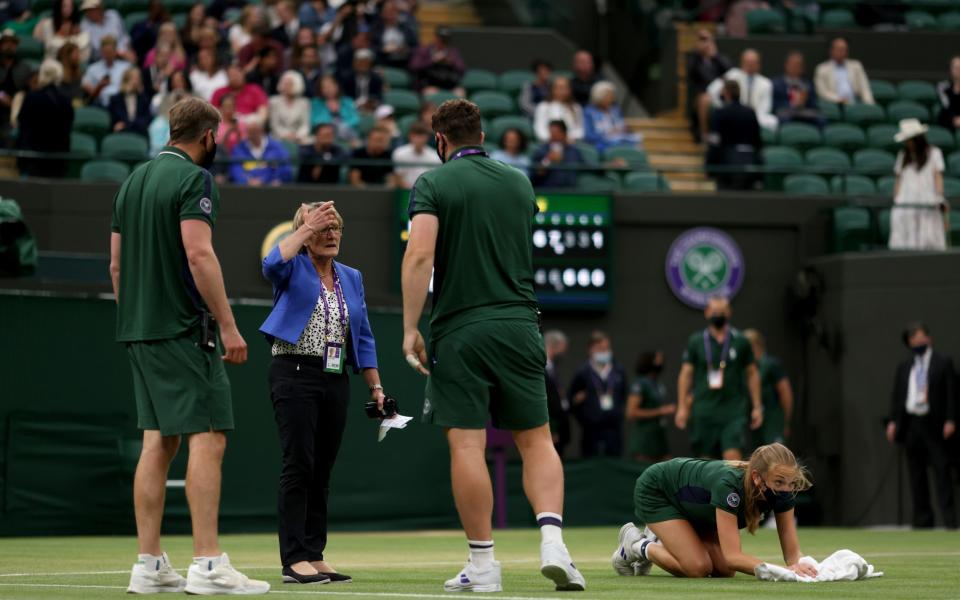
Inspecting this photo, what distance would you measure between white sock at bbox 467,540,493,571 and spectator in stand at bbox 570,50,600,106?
16.3m

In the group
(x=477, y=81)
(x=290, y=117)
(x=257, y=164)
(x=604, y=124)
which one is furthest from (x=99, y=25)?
(x=604, y=124)

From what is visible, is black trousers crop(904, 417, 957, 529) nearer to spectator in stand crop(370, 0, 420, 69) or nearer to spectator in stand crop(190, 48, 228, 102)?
spectator in stand crop(370, 0, 420, 69)

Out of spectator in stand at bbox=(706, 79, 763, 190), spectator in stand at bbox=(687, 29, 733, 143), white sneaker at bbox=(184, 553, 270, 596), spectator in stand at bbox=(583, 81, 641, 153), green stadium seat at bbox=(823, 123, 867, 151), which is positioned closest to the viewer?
white sneaker at bbox=(184, 553, 270, 596)

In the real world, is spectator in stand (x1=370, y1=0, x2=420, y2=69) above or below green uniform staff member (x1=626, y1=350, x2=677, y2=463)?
above

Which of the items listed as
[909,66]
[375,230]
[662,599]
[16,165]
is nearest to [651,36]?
[909,66]

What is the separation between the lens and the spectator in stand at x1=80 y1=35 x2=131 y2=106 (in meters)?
21.1

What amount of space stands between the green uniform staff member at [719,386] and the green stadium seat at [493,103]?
6.88m

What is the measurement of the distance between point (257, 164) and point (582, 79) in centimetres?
553

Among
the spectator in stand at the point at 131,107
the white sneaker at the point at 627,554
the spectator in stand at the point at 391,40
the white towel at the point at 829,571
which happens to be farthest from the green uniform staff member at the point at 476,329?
the spectator in stand at the point at 391,40

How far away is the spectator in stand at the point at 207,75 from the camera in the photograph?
69.4 ft

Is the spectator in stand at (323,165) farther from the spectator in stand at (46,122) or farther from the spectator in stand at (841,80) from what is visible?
the spectator in stand at (841,80)

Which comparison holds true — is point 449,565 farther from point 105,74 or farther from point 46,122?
point 105,74

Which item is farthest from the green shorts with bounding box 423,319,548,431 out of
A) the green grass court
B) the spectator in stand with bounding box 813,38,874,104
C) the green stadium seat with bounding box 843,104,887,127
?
the spectator in stand with bounding box 813,38,874,104

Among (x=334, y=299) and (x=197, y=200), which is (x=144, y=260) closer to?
(x=197, y=200)
